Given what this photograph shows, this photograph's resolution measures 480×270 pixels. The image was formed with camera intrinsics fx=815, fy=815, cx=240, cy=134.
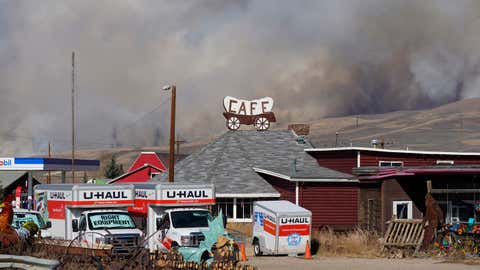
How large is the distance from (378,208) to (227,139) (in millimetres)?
14703

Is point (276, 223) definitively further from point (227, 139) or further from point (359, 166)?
point (227, 139)

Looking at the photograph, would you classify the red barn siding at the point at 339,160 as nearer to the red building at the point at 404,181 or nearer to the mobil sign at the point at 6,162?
the red building at the point at 404,181

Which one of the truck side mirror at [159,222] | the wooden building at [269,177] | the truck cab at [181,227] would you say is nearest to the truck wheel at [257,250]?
the truck cab at [181,227]

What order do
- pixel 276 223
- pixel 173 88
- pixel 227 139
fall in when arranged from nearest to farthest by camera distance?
pixel 276 223
pixel 173 88
pixel 227 139

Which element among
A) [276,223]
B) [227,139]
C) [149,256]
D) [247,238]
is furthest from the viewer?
[227,139]

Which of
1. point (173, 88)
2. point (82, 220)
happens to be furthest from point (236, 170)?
point (82, 220)

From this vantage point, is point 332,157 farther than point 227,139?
No

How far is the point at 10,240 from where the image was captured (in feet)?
65.0

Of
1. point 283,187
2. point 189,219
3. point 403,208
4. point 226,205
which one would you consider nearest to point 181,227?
point 189,219

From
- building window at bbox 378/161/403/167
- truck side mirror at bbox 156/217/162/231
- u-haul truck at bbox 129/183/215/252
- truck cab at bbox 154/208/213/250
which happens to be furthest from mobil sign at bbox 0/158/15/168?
truck cab at bbox 154/208/213/250

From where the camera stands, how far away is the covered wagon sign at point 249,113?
2335 inches

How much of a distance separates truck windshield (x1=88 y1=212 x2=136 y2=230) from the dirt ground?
193 inches

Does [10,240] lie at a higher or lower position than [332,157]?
lower

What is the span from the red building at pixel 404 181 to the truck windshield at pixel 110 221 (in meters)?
15.5
